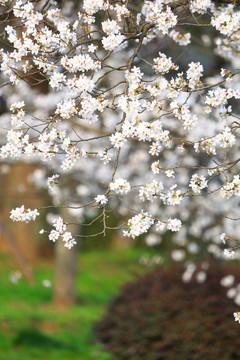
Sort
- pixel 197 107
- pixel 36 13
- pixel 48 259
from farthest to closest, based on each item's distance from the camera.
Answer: pixel 48 259 < pixel 197 107 < pixel 36 13

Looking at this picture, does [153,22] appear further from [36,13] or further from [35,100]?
[35,100]

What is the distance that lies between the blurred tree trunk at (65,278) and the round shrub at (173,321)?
2.91 metres

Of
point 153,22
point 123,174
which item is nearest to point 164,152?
point 123,174

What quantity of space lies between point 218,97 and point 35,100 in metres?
6.01

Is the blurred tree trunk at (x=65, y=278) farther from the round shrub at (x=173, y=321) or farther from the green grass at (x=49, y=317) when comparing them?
the round shrub at (x=173, y=321)

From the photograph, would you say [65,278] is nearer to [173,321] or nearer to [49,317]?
[49,317]

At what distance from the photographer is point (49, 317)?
28.3 feet

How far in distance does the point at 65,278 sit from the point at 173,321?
4.09 meters

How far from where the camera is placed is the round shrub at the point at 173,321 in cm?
583

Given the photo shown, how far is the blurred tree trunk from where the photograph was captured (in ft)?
32.6

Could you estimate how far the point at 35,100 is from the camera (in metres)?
8.48

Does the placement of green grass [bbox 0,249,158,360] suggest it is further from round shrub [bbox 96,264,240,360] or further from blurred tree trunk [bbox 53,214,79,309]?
round shrub [bbox 96,264,240,360]

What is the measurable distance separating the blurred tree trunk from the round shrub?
291 centimetres

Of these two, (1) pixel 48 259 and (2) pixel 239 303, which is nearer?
(2) pixel 239 303
